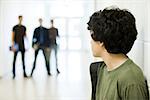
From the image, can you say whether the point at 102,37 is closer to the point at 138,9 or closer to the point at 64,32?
the point at 138,9

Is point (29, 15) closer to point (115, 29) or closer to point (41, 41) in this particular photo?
point (41, 41)

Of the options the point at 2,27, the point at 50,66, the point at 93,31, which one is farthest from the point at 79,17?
the point at 93,31

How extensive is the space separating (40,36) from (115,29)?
1.40 meters

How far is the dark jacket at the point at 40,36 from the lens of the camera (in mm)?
2275

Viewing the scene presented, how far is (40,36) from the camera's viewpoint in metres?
2.29

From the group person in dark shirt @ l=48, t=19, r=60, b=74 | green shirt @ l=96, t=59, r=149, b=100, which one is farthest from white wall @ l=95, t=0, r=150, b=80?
green shirt @ l=96, t=59, r=149, b=100

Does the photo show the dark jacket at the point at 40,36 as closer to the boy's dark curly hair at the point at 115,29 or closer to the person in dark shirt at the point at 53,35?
the person in dark shirt at the point at 53,35

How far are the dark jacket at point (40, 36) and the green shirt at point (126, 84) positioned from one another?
131 centimetres

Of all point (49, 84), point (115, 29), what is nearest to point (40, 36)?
point (49, 84)

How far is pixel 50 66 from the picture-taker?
232 cm

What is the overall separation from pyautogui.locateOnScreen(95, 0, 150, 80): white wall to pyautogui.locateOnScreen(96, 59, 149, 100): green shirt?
2.74 ft

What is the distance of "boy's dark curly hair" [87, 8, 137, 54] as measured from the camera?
0.96 metres

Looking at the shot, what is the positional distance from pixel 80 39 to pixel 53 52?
0.26 meters

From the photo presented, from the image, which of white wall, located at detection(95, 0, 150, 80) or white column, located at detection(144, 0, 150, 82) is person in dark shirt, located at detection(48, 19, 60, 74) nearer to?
white wall, located at detection(95, 0, 150, 80)
